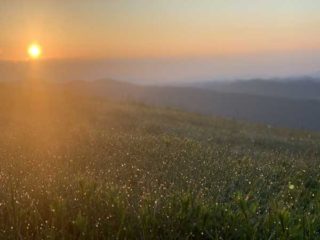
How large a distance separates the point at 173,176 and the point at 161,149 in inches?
89.6

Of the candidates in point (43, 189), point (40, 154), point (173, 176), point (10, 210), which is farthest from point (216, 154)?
point (10, 210)

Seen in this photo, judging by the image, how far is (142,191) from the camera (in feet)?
20.4

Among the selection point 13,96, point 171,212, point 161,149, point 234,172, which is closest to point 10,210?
point 171,212

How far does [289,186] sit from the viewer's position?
7555 millimetres

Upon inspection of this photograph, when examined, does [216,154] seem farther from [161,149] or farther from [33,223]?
[33,223]

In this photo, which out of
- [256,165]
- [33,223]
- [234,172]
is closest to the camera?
[33,223]

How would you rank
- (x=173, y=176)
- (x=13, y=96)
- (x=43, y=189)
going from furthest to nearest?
(x=13, y=96) < (x=173, y=176) < (x=43, y=189)

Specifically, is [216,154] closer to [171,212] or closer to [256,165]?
[256,165]

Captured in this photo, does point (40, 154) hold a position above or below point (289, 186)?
above

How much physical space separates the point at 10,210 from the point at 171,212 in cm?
166

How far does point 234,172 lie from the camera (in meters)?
7.80

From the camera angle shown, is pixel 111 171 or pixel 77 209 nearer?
pixel 77 209

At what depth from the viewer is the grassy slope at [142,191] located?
482cm

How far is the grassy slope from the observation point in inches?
190
